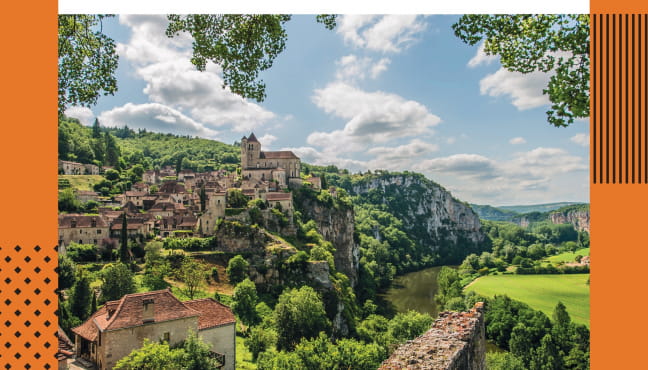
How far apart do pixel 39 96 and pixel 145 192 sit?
33217 millimetres

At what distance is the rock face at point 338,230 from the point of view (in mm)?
32719

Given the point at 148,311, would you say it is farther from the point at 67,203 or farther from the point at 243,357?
the point at 67,203

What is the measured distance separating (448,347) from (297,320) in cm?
1320

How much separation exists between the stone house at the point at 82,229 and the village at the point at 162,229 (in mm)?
42

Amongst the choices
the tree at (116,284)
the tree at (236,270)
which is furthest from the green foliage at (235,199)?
the tree at (116,284)

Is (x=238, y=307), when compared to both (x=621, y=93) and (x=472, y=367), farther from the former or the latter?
(x=621, y=93)

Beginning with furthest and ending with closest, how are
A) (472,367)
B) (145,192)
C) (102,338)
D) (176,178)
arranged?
1. (176,178)
2. (145,192)
3. (102,338)
4. (472,367)

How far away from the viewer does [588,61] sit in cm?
315

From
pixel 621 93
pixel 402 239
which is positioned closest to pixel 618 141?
pixel 621 93

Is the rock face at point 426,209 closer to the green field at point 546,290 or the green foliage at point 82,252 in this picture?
the green field at point 546,290

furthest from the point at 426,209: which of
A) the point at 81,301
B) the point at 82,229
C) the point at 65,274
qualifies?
the point at 81,301

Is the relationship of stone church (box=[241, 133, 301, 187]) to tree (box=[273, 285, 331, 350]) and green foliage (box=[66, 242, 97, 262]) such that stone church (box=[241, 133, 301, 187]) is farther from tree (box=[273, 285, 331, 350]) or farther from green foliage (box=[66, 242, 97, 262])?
tree (box=[273, 285, 331, 350])

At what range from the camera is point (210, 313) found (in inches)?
369

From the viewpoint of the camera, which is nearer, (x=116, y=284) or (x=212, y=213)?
(x=116, y=284)
